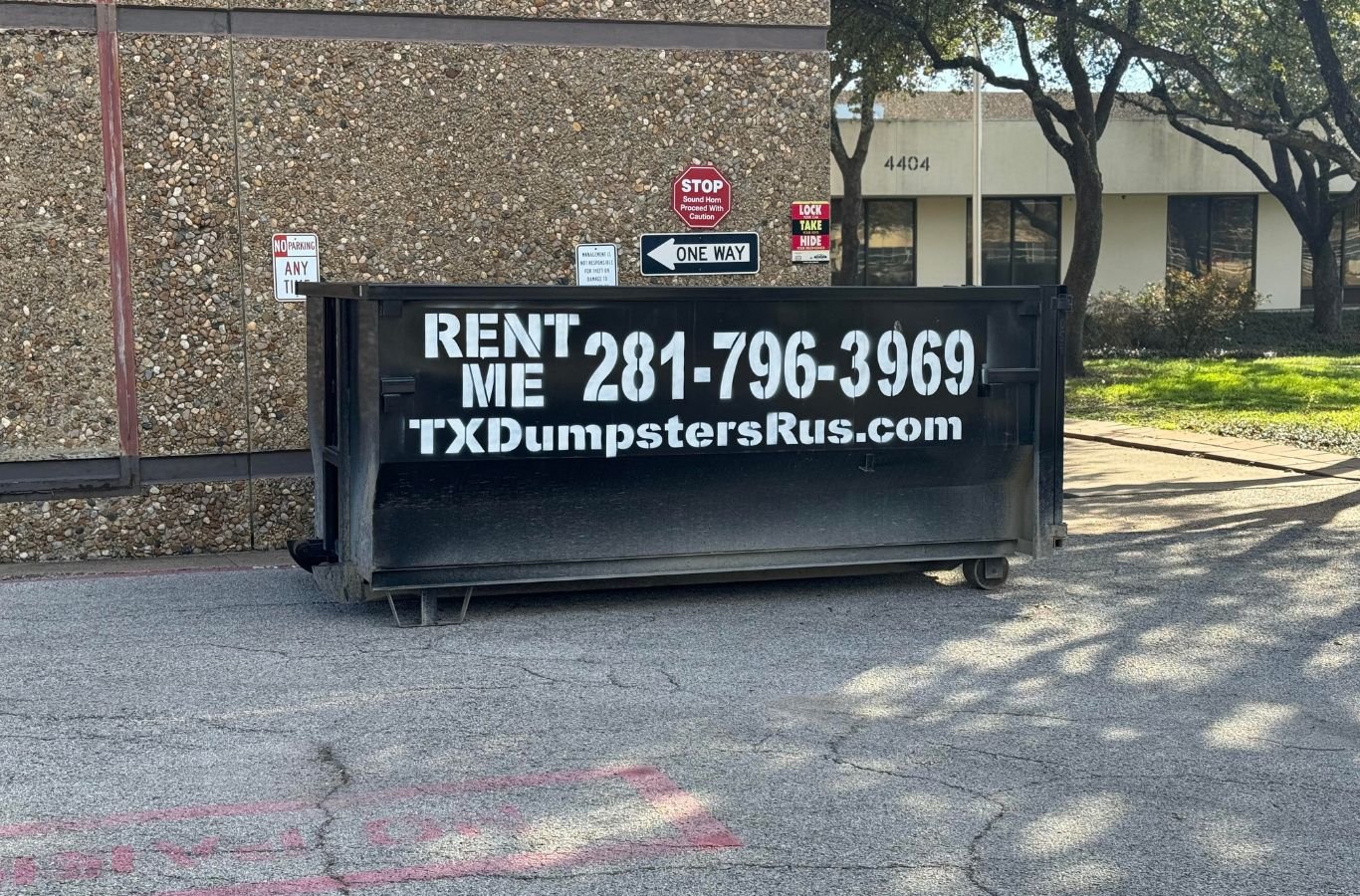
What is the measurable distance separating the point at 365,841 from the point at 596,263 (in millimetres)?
6387

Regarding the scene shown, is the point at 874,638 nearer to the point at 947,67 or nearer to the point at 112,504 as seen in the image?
the point at 112,504

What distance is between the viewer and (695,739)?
6082 millimetres

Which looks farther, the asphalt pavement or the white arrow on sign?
the white arrow on sign

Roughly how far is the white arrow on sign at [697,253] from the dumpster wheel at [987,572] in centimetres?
309

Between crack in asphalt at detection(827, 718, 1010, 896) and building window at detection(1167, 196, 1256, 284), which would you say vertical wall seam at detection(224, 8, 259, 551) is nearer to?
crack in asphalt at detection(827, 718, 1010, 896)

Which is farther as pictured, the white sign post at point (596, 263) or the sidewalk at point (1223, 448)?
the sidewalk at point (1223, 448)

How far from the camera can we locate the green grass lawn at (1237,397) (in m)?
17.3

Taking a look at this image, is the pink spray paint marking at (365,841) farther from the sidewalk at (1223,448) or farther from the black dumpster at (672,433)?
the sidewalk at (1223,448)

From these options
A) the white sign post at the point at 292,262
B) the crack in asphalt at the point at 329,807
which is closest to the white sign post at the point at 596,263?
the white sign post at the point at 292,262

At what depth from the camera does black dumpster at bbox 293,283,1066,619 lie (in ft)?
25.8

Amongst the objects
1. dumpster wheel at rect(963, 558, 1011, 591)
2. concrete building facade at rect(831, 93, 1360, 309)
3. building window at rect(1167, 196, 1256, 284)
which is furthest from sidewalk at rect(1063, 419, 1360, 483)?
building window at rect(1167, 196, 1256, 284)

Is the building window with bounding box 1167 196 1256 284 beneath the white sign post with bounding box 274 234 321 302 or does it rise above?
above

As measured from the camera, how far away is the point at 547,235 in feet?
35.2

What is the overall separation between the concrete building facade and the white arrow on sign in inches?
908
